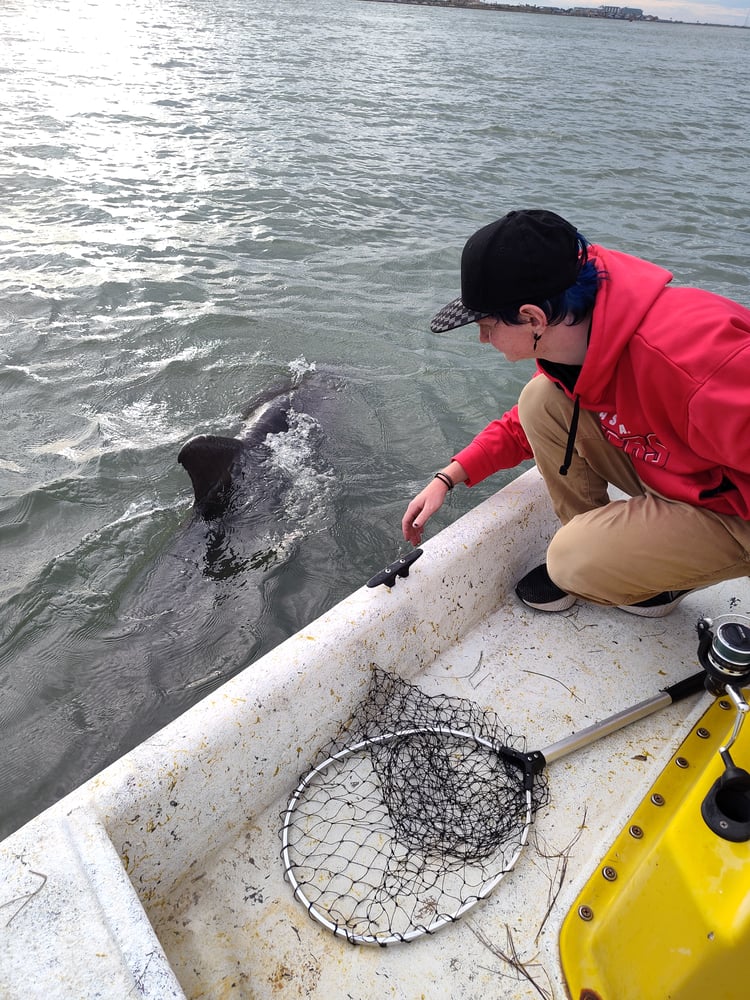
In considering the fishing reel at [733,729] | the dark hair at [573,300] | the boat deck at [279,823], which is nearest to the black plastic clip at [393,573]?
the boat deck at [279,823]

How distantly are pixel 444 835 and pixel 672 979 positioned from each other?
84 cm

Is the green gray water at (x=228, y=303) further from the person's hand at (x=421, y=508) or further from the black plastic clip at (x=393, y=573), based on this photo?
the black plastic clip at (x=393, y=573)

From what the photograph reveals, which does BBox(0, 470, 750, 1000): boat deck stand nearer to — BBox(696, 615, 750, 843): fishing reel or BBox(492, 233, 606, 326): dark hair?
BBox(696, 615, 750, 843): fishing reel

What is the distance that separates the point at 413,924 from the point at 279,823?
1.84 feet

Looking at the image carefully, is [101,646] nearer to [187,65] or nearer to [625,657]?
[625,657]

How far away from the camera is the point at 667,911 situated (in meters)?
1.97

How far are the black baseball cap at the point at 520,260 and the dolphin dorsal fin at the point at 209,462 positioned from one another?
2.81m

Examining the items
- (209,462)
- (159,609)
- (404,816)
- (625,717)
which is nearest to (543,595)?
(625,717)

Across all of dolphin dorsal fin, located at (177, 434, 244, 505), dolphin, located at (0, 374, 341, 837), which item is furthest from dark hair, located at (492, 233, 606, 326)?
dolphin dorsal fin, located at (177, 434, 244, 505)

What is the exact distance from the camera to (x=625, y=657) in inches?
127

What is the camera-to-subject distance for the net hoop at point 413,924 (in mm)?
2252

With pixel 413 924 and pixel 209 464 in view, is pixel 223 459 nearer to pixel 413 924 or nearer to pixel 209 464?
pixel 209 464

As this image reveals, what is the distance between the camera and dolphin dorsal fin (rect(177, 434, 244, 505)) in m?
4.84

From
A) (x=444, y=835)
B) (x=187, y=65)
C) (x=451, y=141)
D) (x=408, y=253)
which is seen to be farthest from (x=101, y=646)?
(x=187, y=65)
